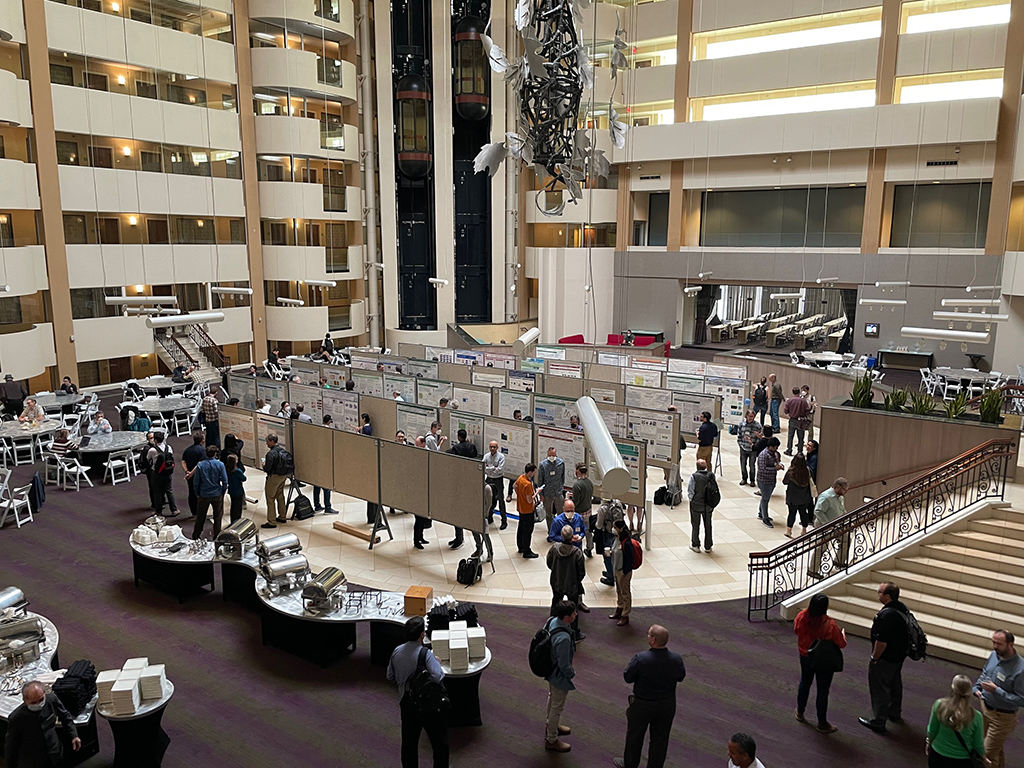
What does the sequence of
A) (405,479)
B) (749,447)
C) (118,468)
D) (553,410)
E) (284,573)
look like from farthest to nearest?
1. (118,468)
2. (553,410)
3. (749,447)
4. (405,479)
5. (284,573)

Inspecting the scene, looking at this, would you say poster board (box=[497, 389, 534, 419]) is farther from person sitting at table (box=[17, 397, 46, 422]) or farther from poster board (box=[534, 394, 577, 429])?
person sitting at table (box=[17, 397, 46, 422])

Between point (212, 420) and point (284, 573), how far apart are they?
7994 millimetres

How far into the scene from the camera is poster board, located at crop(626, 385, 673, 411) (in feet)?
49.8

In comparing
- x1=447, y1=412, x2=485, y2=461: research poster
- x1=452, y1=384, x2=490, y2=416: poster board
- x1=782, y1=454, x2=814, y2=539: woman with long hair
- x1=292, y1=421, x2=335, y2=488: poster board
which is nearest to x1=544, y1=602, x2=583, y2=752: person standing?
x1=782, y1=454, x2=814, y2=539: woman with long hair

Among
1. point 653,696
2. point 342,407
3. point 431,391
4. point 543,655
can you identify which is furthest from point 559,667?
point 431,391

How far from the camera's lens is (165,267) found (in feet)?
82.5

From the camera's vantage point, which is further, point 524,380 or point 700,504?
point 524,380

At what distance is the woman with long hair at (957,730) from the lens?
212 inches

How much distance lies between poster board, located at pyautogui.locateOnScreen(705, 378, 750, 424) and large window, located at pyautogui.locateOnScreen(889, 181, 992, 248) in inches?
555

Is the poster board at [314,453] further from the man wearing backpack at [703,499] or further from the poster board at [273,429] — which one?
the man wearing backpack at [703,499]

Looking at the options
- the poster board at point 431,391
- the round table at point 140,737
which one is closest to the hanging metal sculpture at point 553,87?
the round table at point 140,737

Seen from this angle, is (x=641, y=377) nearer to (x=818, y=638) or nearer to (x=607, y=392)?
(x=607, y=392)

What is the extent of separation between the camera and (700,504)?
10.8 metres

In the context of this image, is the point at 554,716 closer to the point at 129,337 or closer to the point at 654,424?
the point at 654,424
